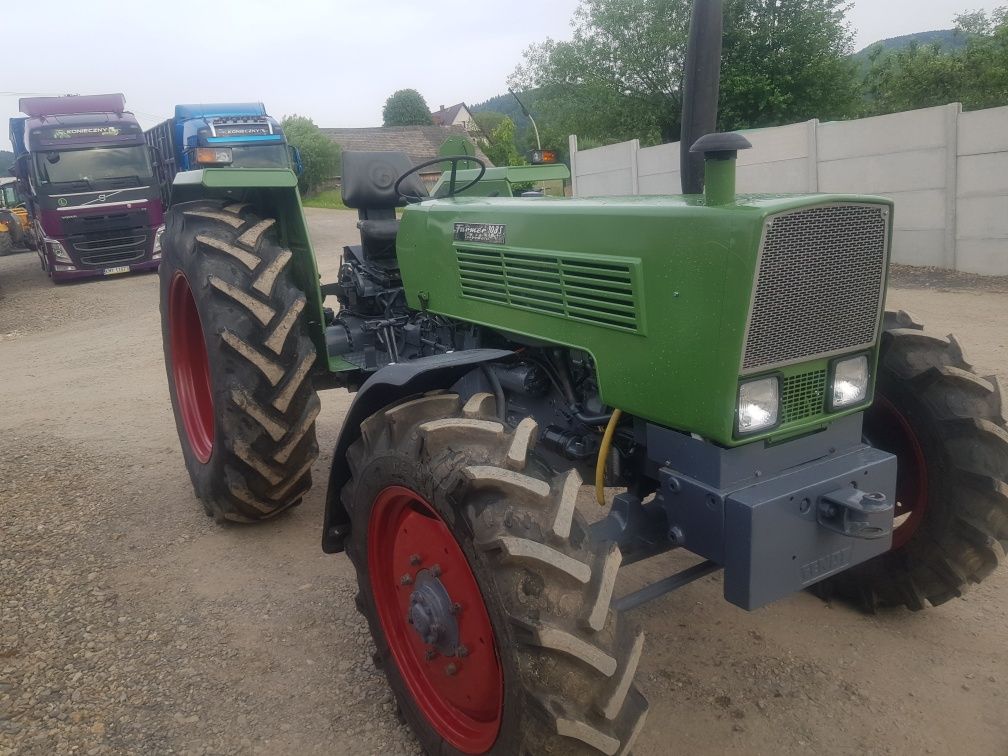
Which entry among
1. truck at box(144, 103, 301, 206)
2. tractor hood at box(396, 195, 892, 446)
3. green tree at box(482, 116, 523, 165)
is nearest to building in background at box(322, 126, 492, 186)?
green tree at box(482, 116, 523, 165)

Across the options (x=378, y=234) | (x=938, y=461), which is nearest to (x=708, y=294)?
(x=938, y=461)

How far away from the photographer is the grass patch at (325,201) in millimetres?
30259

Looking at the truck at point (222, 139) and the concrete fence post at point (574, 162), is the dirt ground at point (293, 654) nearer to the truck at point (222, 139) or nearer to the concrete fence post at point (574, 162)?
the truck at point (222, 139)

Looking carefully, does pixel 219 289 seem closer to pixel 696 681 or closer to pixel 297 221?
pixel 297 221

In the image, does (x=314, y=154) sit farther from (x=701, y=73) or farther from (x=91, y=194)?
(x=701, y=73)

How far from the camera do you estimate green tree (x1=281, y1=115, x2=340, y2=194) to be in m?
33.7

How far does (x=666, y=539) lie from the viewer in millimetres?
2510

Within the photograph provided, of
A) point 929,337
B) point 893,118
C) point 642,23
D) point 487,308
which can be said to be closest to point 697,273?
point 487,308

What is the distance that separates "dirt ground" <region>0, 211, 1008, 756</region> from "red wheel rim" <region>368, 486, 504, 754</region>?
0.76 feet

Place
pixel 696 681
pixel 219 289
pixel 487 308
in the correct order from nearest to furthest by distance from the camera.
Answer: pixel 696 681 < pixel 487 308 < pixel 219 289

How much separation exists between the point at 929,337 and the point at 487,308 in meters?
1.54

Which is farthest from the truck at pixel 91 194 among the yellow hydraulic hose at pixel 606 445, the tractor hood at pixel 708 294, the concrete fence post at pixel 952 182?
the yellow hydraulic hose at pixel 606 445

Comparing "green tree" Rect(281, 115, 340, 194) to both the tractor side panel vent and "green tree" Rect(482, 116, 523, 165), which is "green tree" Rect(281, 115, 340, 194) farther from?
the tractor side panel vent

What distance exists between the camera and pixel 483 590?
1936mm
